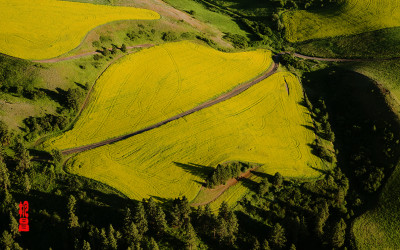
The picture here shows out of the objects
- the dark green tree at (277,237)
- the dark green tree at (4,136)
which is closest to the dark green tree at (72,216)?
the dark green tree at (4,136)

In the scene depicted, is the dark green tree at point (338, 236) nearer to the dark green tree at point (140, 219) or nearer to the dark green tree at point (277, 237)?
the dark green tree at point (277, 237)

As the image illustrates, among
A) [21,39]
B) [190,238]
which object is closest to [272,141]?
[190,238]

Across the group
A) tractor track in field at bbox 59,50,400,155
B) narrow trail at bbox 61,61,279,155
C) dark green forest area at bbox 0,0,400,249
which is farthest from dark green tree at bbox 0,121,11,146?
narrow trail at bbox 61,61,279,155

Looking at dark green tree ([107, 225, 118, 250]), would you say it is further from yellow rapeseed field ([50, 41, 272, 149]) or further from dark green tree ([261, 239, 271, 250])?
yellow rapeseed field ([50, 41, 272, 149])

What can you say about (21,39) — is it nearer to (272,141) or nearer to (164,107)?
(164,107)

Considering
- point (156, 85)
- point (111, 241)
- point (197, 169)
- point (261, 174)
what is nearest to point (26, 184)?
point (111, 241)

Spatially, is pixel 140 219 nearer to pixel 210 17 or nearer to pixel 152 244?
pixel 152 244
